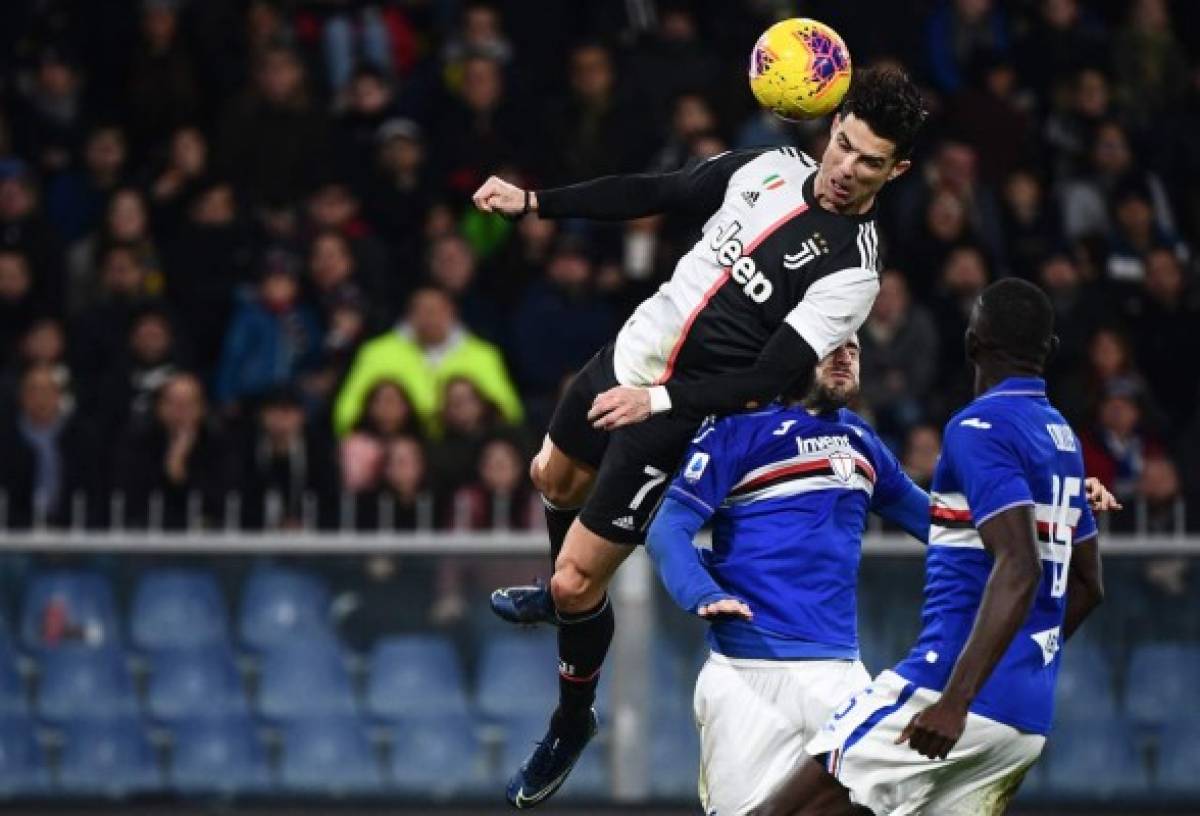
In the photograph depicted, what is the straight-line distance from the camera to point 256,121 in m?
13.4

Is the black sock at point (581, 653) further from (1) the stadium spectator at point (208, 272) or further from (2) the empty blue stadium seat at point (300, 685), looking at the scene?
(1) the stadium spectator at point (208, 272)

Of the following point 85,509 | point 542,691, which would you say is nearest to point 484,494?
point 542,691

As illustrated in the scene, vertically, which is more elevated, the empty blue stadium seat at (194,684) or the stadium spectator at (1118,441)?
the stadium spectator at (1118,441)

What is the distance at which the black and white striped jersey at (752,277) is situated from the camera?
693 centimetres

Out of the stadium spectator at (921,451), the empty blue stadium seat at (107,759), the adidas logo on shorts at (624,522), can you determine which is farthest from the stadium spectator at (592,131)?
the adidas logo on shorts at (624,522)

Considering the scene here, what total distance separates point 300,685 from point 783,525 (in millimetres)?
3649

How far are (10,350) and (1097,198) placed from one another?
234 inches

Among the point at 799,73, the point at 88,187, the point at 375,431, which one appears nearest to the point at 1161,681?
the point at 375,431

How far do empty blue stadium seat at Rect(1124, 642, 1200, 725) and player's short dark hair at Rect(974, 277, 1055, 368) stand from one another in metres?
4.03

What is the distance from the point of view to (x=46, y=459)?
1120cm

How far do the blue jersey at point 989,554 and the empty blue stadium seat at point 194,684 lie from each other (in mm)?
4454

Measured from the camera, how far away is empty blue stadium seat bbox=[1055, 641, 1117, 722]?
33.6 ft

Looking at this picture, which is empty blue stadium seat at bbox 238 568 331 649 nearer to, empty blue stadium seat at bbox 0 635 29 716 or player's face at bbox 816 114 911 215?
empty blue stadium seat at bbox 0 635 29 716

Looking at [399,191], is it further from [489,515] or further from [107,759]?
[107,759]
